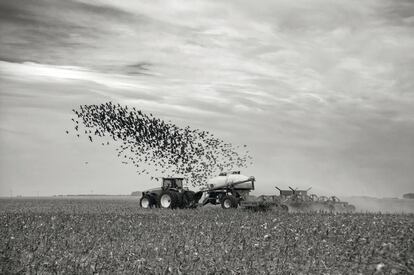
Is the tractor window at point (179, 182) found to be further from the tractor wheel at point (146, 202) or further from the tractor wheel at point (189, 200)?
the tractor wheel at point (146, 202)

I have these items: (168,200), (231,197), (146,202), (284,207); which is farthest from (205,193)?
(284,207)

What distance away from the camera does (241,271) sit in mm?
8656

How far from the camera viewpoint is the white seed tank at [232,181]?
34156 mm

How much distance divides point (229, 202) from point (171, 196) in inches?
154

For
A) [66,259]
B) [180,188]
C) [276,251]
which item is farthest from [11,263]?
[180,188]

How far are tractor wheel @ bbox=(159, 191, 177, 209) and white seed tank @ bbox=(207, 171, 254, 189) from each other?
3.91 meters

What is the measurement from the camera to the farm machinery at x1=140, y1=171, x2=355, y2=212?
3148cm

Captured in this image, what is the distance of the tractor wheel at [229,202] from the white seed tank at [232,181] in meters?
1.77

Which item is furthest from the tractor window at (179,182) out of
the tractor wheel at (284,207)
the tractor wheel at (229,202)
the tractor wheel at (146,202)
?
the tractor wheel at (284,207)

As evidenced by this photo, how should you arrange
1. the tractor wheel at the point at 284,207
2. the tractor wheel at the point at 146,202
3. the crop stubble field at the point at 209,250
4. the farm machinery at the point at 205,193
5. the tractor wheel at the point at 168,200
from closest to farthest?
the crop stubble field at the point at 209,250 < the tractor wheel at the point at 284,207 < the tractor wheel at the point at 168,200 < the farm machinery at the point at 205,193 < the tractor wheel at the point at 146,202

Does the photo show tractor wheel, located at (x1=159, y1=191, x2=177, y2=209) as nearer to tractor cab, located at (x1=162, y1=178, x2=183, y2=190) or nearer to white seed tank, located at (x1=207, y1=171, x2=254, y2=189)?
tractor cab, located at (x1=162, y1=178, x2=183, y2=190)

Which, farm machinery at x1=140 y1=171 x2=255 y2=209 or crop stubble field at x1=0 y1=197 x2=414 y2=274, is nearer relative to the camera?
crop stubble field at x1=0 y1=197 x2=414 y2=274

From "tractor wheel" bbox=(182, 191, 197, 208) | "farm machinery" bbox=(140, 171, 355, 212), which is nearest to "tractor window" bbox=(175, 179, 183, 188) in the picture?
"farm machinery" bbox=(140, 171, 355, 212)

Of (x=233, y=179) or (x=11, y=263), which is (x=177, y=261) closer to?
(x=11, y=263)
